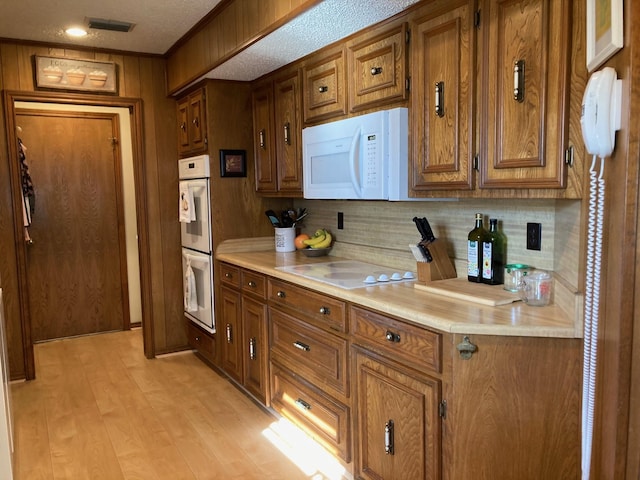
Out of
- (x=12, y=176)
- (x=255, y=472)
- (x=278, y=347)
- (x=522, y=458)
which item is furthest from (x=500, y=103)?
(x=12, y=176)

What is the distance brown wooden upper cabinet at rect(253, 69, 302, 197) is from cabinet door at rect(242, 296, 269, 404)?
2.49 ft

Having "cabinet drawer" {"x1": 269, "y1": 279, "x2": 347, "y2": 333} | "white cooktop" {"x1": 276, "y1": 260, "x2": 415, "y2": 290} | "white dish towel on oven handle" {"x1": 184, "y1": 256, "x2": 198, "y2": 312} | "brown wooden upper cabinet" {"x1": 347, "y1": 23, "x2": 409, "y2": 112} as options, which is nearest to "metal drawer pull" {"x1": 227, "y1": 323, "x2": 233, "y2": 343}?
"white dish towel on oven handle" {"x1": 184, "y1": 256, "x2": 198, "y2": 312}

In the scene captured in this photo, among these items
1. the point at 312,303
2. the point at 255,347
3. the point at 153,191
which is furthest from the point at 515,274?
the point at 153,191

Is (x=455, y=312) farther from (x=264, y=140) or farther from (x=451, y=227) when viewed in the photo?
(x=264, y=140)

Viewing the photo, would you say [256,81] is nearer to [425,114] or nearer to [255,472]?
[425,114]

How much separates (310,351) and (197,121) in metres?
2.05

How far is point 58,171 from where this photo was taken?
4.68 m

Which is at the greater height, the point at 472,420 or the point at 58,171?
the point at 58,171

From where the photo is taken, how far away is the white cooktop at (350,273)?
7.80ft

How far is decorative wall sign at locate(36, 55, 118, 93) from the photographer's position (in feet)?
12.2

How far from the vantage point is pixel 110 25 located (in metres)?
3.35

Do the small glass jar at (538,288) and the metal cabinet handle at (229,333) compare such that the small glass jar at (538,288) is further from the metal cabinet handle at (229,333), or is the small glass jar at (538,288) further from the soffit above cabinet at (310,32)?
the metal cabinet handle at (229,333)

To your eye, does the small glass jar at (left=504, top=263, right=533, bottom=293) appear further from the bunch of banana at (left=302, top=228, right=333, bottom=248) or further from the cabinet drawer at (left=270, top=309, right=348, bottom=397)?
the bunch of banana at (left=302, top=228, right=333, bottom=248)

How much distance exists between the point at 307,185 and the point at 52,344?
10.4ft
